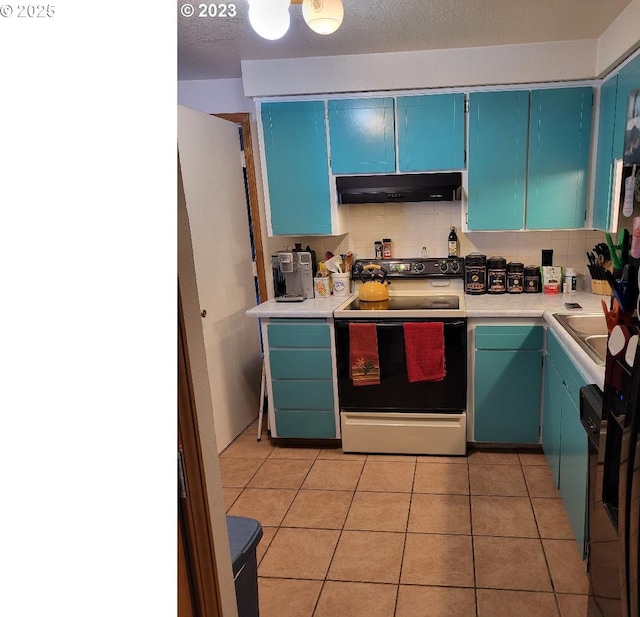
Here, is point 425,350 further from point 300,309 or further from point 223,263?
point 223,263

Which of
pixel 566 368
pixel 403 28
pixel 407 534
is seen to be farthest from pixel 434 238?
pixel 407 534

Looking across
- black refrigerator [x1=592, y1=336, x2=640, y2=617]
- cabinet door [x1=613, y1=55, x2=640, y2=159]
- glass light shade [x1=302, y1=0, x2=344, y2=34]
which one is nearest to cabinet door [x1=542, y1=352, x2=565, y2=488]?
black refrigerator [x1=592, y1=336, x2=640, y2=617]

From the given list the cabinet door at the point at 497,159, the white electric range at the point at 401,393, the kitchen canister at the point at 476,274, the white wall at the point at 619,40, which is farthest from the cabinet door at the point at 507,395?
the white wall at the point at 619,40

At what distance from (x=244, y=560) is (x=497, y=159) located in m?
2.65

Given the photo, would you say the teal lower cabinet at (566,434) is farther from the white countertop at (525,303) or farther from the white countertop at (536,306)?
the white countertop at (525,303)

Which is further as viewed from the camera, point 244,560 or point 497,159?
point 497,159

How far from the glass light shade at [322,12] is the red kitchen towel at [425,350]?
5.67ft

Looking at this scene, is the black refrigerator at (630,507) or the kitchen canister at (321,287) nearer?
the black refrigerator at (630,507)

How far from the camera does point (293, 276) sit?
11.1ft

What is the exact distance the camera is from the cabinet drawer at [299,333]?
122 inches

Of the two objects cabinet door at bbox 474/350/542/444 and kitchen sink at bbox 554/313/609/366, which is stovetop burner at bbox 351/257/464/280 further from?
kitchen sink at bbox 554/313/609/366

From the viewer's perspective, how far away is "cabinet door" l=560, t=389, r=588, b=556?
6.63 ft

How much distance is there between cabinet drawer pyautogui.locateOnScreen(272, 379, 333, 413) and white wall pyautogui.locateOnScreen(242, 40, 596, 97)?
70.1 inches
